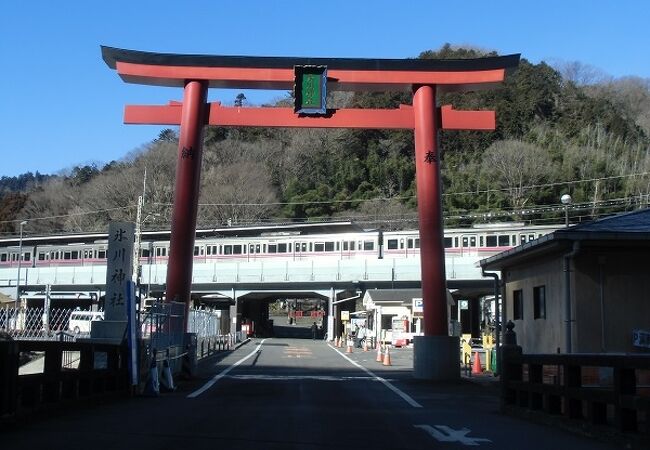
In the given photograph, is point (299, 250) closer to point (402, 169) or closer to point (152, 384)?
point (402, 169)

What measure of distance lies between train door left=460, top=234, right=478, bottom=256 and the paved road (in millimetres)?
42631

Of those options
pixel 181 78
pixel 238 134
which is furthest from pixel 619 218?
pixel 238 134

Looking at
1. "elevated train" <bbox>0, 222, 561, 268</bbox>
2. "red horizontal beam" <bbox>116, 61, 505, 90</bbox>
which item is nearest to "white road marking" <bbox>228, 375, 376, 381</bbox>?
"red horizontal beam" <bbox>116, 61, 505, 90</bbox>

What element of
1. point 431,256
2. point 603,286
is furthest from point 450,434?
point 431,256

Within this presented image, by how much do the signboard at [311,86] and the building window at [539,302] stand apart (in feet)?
29.0

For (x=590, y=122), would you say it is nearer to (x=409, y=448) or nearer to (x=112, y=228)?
(x=112, y=228)

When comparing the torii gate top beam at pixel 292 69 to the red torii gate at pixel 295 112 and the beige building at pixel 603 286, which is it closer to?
the red torii gate at pixel 295 112

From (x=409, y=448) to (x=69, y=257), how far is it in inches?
2768

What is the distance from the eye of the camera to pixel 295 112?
2391cm

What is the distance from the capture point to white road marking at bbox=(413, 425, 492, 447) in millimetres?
9500

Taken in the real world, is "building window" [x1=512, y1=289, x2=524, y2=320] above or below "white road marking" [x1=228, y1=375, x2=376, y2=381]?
above

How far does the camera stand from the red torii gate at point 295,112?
23062 millimetres

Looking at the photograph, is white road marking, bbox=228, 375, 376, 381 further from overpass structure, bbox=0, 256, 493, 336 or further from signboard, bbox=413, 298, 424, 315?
overpass structure, bbox=0, 256, 493, 336

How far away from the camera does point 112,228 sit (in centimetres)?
1702
